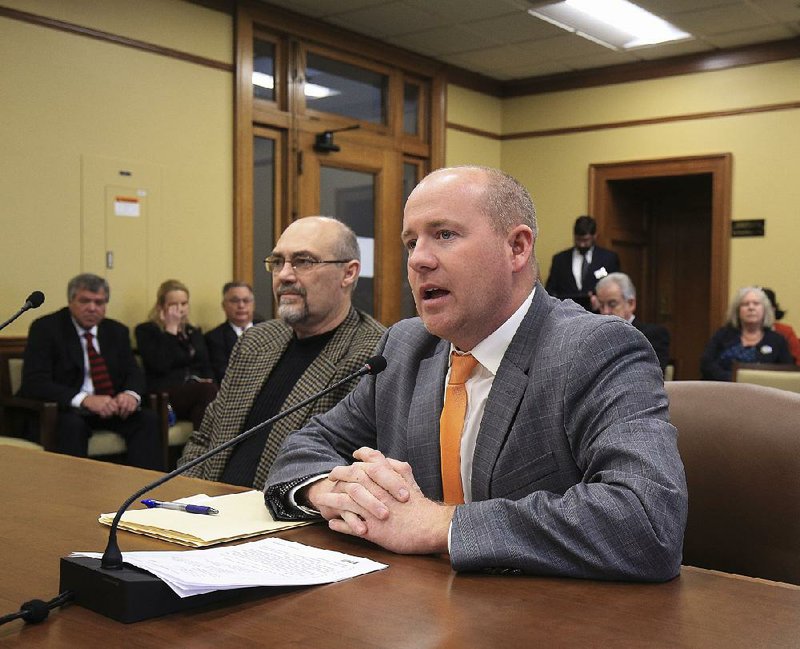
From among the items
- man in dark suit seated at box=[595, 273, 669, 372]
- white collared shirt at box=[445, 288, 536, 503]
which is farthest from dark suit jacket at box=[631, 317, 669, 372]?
white collared shirt at box=[445, 288, 536, 503]

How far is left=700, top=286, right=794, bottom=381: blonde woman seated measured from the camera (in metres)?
5.79

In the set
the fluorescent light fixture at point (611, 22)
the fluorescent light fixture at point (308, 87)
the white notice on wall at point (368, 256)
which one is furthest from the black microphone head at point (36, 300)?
the white notice on wall at point (368, 256)

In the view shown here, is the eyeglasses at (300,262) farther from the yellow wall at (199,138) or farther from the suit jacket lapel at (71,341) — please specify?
the yellow wall at (199,138)

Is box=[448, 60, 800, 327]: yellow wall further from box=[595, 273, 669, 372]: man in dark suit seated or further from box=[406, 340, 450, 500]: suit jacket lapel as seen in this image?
box=[406, 340, 450, 500]: suit jacket lapel

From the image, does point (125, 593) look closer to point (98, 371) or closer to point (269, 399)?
point (269, 399)

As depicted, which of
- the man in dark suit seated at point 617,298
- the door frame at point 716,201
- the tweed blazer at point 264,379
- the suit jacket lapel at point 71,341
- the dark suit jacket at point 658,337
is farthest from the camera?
the door frame at point 716,201

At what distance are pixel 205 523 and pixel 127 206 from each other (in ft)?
14.6

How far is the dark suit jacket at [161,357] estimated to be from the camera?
5.30m

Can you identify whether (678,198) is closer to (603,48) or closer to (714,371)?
(603,48)

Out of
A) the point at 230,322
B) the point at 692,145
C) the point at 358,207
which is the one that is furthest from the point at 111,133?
the point at 692,145

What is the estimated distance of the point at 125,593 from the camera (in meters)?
1.03

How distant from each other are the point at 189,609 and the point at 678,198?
26.8ft

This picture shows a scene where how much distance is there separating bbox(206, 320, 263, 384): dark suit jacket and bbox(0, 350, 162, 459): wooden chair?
2.62 feet

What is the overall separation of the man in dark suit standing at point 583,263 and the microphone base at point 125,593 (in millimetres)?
6518
